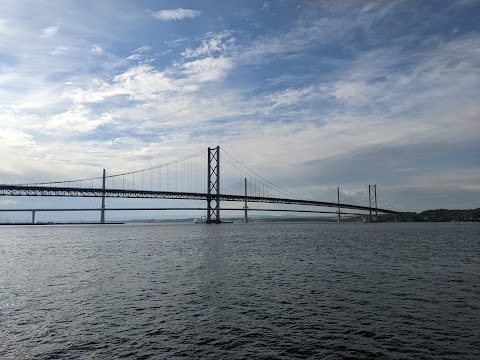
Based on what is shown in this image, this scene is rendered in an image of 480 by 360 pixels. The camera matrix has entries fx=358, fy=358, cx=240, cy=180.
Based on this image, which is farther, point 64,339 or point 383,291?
point 383,291

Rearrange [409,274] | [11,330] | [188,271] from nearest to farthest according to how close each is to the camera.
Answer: [11,330] → [409,274] → [188,271]

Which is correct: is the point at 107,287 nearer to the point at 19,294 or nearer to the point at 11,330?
the point at 19,294

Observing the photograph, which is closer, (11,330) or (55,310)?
(11,330)

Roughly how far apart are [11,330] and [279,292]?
11.1m

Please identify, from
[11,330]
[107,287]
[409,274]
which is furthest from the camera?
[409,274]

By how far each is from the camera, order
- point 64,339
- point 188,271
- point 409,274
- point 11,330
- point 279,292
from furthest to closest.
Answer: point 188,271 < point 409,274 < point 279,292 < point 11,330 < point 64,339

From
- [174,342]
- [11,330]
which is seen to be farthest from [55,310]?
[174,342]

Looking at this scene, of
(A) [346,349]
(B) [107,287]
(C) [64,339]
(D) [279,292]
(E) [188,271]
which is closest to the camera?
(A) [346,349]

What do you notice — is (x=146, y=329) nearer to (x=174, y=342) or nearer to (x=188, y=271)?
(x=174, y=342)

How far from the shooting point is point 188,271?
24.0 meters

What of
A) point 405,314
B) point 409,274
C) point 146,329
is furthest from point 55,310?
point 409,274

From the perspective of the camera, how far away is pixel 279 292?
17531 mm

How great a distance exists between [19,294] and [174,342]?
11019 mm

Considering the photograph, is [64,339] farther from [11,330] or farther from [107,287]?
[107,287]
